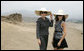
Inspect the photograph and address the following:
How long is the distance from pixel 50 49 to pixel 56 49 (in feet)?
14.8

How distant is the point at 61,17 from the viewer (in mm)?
6359

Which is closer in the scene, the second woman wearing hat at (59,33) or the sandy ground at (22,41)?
the second woman wearing hat at (59,33)

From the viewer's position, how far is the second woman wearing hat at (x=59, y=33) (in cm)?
617

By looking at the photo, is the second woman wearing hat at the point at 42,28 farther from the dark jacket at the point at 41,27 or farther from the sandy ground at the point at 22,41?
the sandy ground at the point at 22,41

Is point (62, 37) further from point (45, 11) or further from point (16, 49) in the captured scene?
point (16, 49)

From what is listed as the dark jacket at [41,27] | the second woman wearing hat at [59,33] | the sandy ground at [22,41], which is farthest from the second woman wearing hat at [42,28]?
the sandy ground at [22,41]

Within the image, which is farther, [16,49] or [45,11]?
[16,49]

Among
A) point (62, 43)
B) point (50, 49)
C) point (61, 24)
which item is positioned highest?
point (61, 24)

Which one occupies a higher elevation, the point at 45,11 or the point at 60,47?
the point at 45,11

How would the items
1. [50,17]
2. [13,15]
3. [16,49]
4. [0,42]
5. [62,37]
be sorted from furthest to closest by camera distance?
[13,15] < [0,42] < [16,49] < [50,17] < [62,37]

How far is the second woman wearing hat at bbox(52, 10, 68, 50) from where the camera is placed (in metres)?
6.17

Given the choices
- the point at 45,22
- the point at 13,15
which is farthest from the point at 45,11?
the point at 13,15

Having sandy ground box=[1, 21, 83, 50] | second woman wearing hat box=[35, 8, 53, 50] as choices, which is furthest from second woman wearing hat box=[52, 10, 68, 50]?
sandy ground box=[1, 21, 83, 50]

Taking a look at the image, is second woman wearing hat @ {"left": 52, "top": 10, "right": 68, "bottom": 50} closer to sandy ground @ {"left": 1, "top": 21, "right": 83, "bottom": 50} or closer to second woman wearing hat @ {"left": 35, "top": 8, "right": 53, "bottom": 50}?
second woman wearing hat @ {"left": 35, "top": 8, "right": 53, "bottom": 50}
